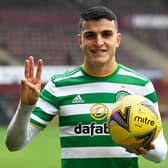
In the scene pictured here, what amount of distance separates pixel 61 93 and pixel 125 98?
52cm

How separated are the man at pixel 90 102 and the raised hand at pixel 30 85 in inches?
1.9

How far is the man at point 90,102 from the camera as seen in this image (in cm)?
428

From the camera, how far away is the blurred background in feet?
97.3

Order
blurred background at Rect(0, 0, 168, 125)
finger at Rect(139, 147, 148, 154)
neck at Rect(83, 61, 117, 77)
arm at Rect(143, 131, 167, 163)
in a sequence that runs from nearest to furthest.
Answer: finger at Rect(139, 147, 148, 154) < arm at Rect(143, 131, 167, 163) < neck at Rect(83, 61, 117, 77) < blurred background at Rect(0, 0, 168, 125)

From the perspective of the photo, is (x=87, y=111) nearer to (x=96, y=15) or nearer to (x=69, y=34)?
(x=96, y=15)

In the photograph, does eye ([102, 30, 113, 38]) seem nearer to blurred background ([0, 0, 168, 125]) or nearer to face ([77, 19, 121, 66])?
face ([77, 19, 121, 66])

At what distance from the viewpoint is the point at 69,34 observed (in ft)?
106

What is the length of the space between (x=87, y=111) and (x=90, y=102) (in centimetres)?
7

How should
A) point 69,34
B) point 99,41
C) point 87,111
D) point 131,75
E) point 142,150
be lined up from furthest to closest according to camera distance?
point 69,34
point 131,75
point 87,111
point 99,41
point 142,150

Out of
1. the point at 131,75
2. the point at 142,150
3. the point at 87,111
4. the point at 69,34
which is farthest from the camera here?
the point at 69,34

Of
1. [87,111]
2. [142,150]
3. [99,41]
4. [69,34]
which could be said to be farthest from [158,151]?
[69,34]

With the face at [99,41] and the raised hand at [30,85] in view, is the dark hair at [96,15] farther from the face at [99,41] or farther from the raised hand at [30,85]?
the raised hand at [30,85]

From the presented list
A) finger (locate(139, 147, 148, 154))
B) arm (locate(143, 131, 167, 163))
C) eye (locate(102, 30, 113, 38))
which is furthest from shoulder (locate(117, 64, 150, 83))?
finger (locate(139, 147, 148, 154))

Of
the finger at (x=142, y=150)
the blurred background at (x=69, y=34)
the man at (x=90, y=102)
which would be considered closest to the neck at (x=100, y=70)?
the man at (x=90, y=102)
